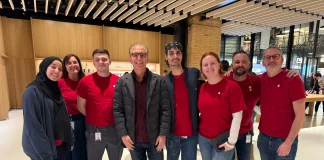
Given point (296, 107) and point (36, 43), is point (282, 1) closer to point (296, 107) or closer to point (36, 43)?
point (296, 107)

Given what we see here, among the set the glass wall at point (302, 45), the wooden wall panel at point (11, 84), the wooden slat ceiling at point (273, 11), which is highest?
the wooden slat ceiling at point (273, 11)

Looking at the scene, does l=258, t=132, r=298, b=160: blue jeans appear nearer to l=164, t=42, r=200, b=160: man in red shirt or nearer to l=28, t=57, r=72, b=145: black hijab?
l=164, t=42, r=200, b=160: man in red shirt

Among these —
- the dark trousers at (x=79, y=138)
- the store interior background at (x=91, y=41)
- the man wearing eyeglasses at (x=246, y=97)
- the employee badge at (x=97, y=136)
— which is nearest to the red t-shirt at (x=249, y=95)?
the man wearing eyeglasses at (x=246, y=97)

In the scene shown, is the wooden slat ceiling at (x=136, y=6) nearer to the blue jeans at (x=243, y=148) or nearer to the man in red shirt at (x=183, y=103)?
the man in red shirt at (x=183, y=103)

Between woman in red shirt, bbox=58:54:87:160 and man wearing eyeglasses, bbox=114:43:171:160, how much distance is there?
76 centimetres

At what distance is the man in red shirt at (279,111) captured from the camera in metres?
1.47

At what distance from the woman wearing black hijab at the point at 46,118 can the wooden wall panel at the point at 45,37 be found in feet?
22.6

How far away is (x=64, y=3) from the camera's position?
6.74 m

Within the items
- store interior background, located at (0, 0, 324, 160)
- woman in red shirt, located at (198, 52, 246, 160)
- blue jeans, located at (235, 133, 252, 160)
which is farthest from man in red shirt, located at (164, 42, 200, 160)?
store interior background, located at (0, 0, 324, 160)

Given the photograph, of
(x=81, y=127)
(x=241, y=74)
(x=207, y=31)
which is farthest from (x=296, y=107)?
(x=207, y=31)

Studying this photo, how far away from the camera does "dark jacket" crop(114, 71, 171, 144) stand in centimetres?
157

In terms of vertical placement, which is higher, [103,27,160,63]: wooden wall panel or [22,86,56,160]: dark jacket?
[103,27,160,63]: wooden wall panel

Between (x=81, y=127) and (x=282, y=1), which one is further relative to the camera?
(x=282, y=1)

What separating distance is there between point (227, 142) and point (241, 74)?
0.71 metres
